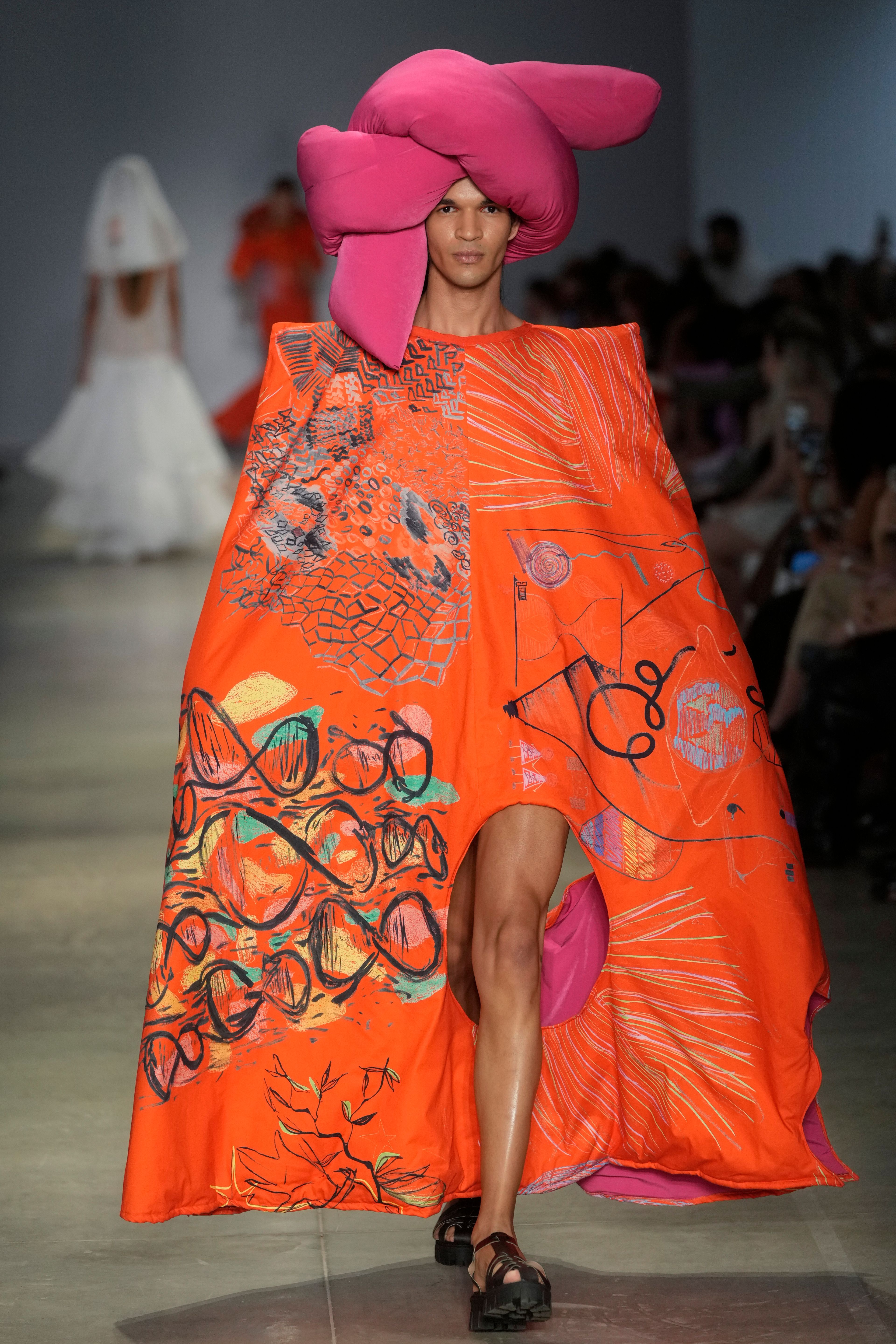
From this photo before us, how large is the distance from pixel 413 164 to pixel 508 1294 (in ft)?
4.18

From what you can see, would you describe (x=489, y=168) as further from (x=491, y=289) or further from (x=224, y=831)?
(x=224, y=831)

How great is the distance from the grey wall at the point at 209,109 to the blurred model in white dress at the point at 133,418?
4.98 m

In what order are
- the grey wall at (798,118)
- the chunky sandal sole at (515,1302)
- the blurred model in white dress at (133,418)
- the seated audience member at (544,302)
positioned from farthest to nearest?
1. the seated audience member at (544,302)
2. the grey wall at (798,118)
3. the blurred model in white dress at (133,418)
4. the chunky sandal sole at (515,1302)

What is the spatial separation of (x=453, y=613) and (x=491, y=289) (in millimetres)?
420

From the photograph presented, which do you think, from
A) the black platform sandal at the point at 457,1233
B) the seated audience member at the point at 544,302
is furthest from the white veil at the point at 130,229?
the black platform sandal at the point at 457,1233

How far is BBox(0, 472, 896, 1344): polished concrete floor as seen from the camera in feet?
6.77

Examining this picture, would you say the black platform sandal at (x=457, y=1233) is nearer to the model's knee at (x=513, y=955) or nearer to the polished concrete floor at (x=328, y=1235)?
the polished concrete floor at (x=328, y=1235)

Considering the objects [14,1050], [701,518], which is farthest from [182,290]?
[14,1050]

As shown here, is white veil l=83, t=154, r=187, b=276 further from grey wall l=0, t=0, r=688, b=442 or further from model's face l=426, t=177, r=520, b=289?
model's face l=426, t=177, r=520, b=289

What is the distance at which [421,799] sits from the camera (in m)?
2.10

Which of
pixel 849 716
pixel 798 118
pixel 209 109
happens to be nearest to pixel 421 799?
pixel 849 716

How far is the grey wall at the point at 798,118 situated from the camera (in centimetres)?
1066

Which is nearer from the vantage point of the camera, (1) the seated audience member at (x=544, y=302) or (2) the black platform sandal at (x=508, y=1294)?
(2) the black platform sandal at (x=508, y=1294)

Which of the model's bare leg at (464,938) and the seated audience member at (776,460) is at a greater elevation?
the seated audience member at (776,460)
